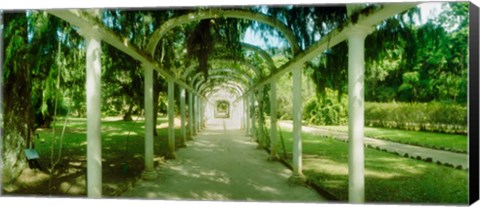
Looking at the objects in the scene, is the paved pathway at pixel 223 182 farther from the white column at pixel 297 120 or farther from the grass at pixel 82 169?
the grass at pixel 82 169

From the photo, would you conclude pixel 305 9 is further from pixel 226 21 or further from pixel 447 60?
pixel 447 60

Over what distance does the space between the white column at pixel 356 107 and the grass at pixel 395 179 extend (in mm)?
1448

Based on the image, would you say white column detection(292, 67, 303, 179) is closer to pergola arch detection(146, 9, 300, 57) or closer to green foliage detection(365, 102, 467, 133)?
pergola arch detection(146, 9, 300, 57)

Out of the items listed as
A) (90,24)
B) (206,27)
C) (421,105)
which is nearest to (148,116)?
(206,27)

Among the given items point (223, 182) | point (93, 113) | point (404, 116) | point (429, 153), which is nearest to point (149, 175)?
point (223, 182)

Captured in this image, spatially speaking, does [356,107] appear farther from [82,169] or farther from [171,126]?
[171,126]

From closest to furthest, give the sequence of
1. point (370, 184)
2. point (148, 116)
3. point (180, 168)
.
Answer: point (370, 184)
point (148, 116)
point (180, 168)

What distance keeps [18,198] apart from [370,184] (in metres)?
5.31

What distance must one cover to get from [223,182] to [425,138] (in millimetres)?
8939

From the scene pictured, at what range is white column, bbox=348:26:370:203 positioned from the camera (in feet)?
14.2

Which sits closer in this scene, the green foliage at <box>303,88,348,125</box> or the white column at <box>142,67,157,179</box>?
the white column at <box>142,67,157,179</box>

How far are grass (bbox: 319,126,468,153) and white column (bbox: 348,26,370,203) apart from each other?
4071 mm

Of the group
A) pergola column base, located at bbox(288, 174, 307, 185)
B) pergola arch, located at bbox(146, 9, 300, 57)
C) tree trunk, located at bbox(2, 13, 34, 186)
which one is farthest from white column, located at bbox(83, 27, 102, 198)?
pergola column base, located at bbox(288, 174, 307, 185)

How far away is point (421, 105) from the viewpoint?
1445 centimetres
